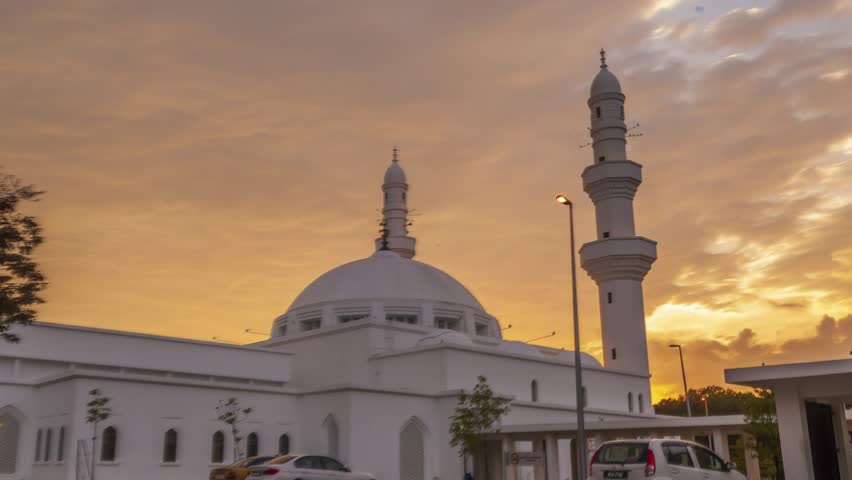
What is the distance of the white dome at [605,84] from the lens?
53.2 meters

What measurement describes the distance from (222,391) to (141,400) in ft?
11.6

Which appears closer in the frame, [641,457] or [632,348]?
[641,457]

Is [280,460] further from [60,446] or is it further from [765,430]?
[765,430]

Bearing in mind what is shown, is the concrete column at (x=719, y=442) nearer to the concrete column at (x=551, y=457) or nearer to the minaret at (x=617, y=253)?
the concrete column at (x=551, y=457)

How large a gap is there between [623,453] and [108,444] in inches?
882

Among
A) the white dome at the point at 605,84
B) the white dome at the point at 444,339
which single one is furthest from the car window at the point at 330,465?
the white dome at the point at 605,84

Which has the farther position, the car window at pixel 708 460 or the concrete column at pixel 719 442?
the concrete column at pixel 719 442

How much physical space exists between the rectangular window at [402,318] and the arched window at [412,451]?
457 inches

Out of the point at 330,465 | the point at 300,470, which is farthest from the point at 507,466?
the point at 300,470

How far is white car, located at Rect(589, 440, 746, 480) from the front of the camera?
1500 cm

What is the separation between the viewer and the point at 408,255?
204 ft

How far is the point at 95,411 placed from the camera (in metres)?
29.9

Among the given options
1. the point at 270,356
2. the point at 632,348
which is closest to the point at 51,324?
the point at 270,356

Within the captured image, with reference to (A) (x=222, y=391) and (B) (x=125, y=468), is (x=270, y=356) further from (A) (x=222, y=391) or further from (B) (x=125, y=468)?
(B) (x=125, y=468)
